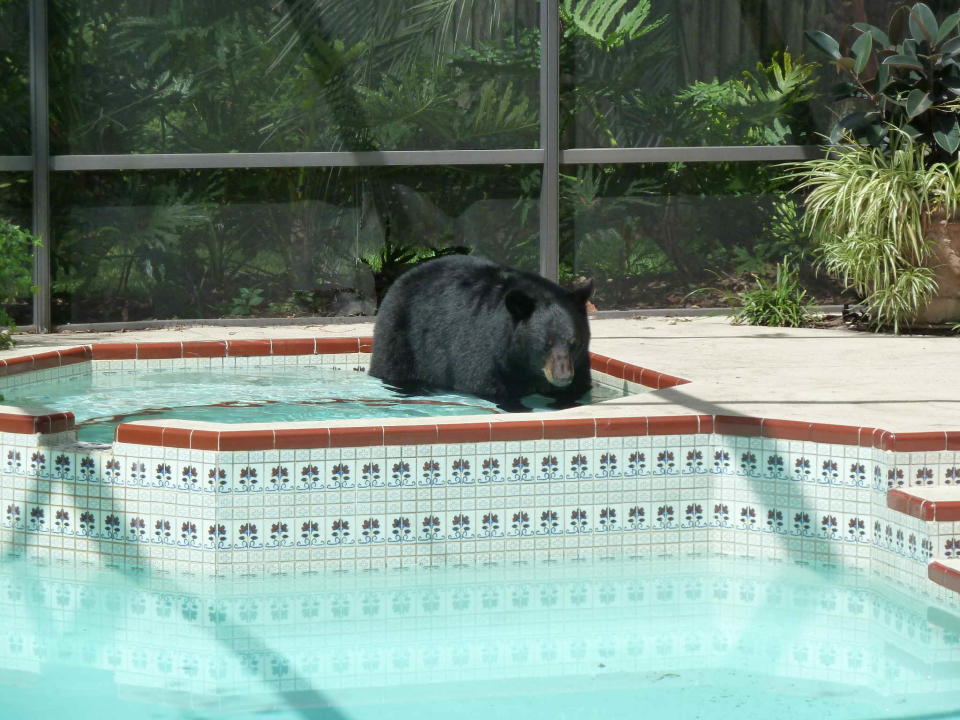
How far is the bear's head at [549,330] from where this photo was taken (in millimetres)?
5371

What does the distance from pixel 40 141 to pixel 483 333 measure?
3464 millimetres

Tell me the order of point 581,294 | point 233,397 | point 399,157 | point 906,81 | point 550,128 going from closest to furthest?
point 581,294 < point 233,397 < point 906,81 < point 399,157 < point 550,128

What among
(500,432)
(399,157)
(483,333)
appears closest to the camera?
(500,432)

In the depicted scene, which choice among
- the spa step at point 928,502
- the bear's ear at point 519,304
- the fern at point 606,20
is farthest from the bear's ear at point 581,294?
the fern at point 606,20

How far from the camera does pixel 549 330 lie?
545cm

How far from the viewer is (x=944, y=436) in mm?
4285

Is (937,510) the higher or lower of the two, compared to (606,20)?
lower

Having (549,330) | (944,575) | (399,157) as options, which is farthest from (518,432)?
(399,157)

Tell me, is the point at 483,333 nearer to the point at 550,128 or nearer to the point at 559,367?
the point at 559,367

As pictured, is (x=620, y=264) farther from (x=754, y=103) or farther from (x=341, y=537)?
(x=341, y=537)

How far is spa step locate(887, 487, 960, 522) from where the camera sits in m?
4.00

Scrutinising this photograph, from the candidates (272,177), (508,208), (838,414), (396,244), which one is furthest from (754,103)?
(838,414)

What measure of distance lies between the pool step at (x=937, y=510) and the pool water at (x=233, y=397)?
6.37 ft

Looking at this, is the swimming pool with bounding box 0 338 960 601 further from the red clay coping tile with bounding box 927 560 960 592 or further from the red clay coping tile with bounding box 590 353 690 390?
the red clay coping tile with bounding box 590 353 690 390
